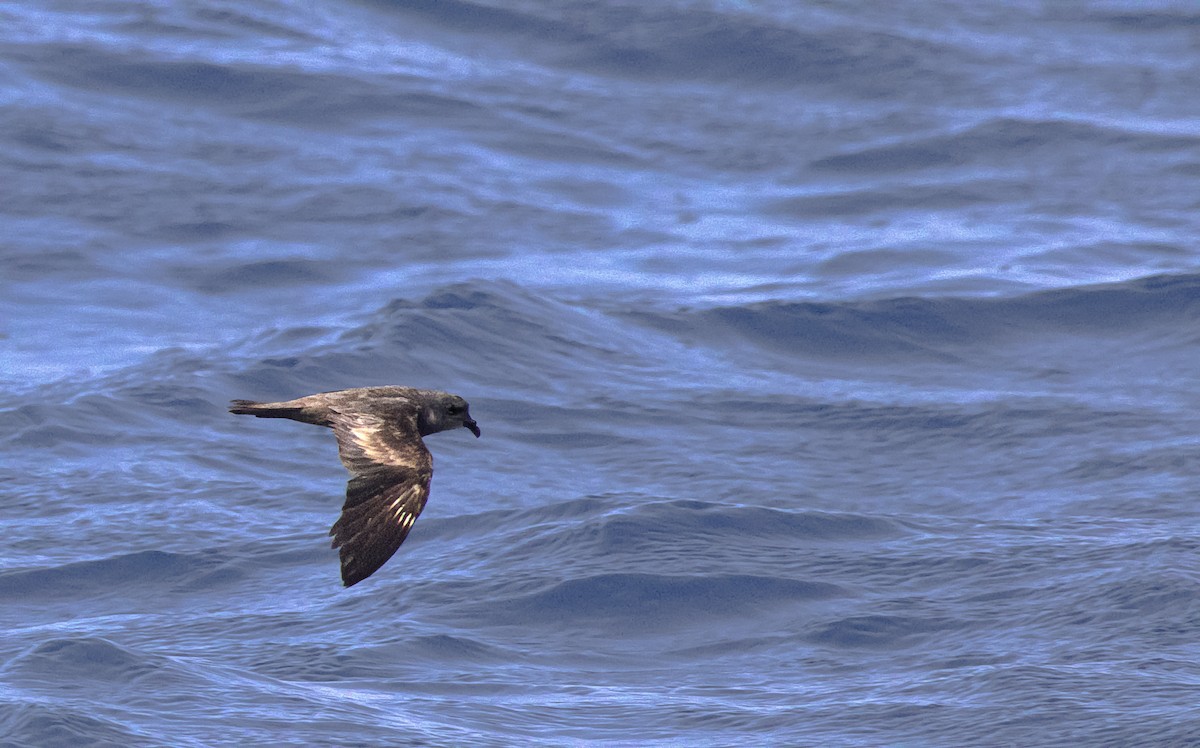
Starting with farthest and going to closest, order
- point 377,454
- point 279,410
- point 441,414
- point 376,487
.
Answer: point 441,414 < point 279,410 < point 377,454 < point 376,487

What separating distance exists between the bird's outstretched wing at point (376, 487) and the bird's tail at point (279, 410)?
0.11 metres

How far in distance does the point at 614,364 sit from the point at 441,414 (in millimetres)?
12256

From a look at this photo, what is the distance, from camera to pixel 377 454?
7938mm

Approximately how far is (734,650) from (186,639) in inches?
179

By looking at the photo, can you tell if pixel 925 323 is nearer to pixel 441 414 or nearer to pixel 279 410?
pixel 441 414

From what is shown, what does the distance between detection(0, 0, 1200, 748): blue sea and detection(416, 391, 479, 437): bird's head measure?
16.6 feet

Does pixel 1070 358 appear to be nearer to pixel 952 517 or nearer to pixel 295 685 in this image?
pixel 952 517

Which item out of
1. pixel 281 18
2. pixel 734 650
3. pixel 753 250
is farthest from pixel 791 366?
pixel 281 18

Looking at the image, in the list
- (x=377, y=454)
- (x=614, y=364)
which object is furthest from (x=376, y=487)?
(x=614, y=364)

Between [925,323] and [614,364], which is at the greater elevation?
[925,323]

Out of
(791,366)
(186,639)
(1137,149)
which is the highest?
(1137,149)

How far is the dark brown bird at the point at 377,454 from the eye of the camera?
7.41m

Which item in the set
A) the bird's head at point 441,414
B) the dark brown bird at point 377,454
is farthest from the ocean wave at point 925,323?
the dark brown bird at point 377,454

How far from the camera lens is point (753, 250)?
78.4 feet
